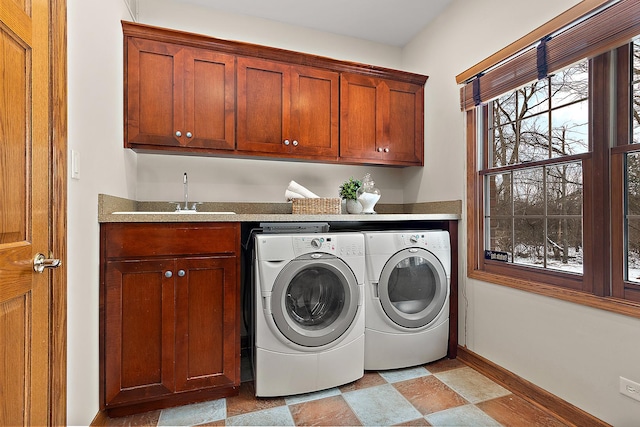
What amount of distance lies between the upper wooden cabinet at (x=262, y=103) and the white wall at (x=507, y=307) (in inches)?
10.0

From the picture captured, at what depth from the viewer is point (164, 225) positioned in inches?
67.4

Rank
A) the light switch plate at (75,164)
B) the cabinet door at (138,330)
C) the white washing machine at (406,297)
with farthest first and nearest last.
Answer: the white washing machine at (406,297) < the cabinet door at (138,330) < the light switch plate at (75,164)

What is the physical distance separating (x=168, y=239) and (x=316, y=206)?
38.6 inches

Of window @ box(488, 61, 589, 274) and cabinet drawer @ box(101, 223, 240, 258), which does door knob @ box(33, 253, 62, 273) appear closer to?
cabinet drawer @ box(101, 223, 240, 258)

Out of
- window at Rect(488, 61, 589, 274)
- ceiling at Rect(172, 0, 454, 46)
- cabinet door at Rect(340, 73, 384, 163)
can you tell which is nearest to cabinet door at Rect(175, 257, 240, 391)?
cabinet door at Rect(340, 73, 384, 163)

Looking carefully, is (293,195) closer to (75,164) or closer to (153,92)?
(153,92)

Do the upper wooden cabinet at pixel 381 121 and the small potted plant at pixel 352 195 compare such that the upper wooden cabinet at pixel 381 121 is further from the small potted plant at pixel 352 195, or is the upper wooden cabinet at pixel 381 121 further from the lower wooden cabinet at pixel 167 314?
the lower wooden cabinet at pixel 167 314

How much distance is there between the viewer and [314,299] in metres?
1.98

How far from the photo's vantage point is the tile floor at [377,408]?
1.64m

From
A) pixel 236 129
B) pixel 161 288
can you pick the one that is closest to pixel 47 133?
pixel 161 288

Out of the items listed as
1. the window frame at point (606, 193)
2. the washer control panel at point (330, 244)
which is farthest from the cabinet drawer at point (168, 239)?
the window frame at point (606, 193)

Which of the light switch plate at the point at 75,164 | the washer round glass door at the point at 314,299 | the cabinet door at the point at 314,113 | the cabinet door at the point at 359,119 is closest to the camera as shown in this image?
the light switch plate at the point at 75,164

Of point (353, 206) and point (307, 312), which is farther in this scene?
point (353, 206)

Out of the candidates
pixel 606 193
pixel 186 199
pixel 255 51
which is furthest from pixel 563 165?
pixel 186 199
